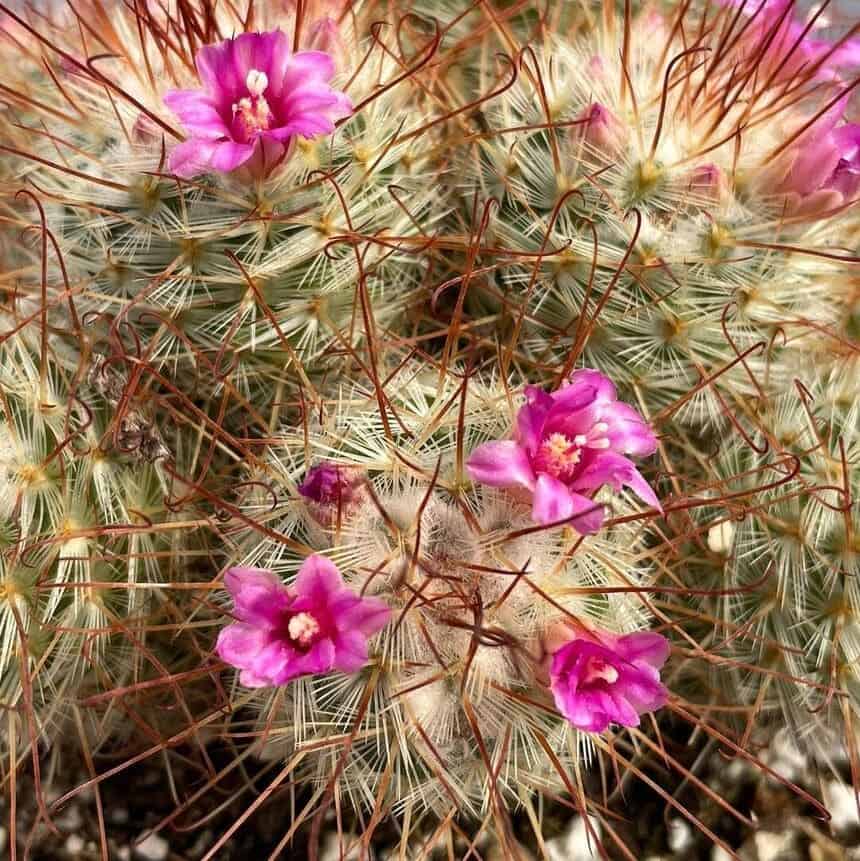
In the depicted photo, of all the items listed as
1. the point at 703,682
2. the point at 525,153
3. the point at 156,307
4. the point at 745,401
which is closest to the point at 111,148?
the point at 156,307

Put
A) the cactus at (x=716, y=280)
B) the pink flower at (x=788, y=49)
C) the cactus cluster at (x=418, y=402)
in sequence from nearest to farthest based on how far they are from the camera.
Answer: the cactus cluster at (x=418, y=402)
the cactus at (x=716, y=280)
the pink flower at (x=788, y=49)

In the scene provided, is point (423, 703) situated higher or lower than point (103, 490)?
lower

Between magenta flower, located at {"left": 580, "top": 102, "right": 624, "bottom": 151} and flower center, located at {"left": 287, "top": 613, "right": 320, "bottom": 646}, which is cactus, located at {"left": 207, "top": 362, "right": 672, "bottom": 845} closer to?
flower center, located at {"left": 287, "top": 613, "right": 320, "bottom": 646}

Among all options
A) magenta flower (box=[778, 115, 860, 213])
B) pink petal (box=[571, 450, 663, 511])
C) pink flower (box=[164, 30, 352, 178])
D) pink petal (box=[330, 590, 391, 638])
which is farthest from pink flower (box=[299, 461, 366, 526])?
magenta flower (box=[778, 115, 860, 213])

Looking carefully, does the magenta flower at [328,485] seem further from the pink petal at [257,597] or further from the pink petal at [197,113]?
the pink petal at [197,113]

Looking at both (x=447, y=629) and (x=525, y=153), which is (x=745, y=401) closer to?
(x=525, y=153)

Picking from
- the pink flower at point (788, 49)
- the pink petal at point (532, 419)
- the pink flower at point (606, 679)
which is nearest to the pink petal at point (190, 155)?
the pink petal at point (532, 419)

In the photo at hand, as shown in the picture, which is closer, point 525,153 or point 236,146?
point 236,146

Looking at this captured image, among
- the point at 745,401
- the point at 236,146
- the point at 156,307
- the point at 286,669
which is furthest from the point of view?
the point at 745,401
